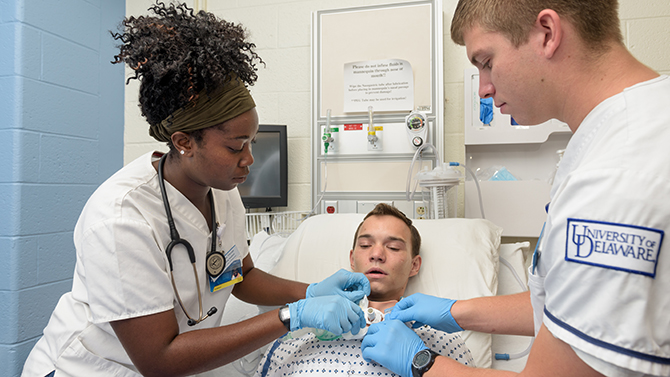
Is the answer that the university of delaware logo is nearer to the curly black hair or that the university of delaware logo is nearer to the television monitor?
the curly black hair

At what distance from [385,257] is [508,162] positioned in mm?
1041

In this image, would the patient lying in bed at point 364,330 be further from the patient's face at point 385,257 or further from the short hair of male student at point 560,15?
the short hair of male student at point 560,15

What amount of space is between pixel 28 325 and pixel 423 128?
2.16m

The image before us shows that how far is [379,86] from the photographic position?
2168mm

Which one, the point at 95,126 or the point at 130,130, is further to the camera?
the point at 130,130

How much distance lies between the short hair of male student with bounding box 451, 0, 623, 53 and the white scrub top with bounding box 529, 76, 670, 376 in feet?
0.52

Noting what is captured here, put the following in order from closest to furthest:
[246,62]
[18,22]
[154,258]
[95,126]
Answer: [154,258] < [246,62] < [18,22] < [95,126]

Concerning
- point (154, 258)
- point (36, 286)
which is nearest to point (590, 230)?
point (154, 258)

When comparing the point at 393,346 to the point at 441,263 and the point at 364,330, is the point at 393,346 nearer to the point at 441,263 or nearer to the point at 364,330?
the point at 364,330

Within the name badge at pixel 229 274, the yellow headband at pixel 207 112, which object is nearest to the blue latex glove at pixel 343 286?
the name badge at pixel 229 274

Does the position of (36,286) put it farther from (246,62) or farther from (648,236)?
(648,236)

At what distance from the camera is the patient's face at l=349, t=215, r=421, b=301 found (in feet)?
4.86

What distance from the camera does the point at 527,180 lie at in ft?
6.51

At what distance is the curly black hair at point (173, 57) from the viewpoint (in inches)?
40.2
